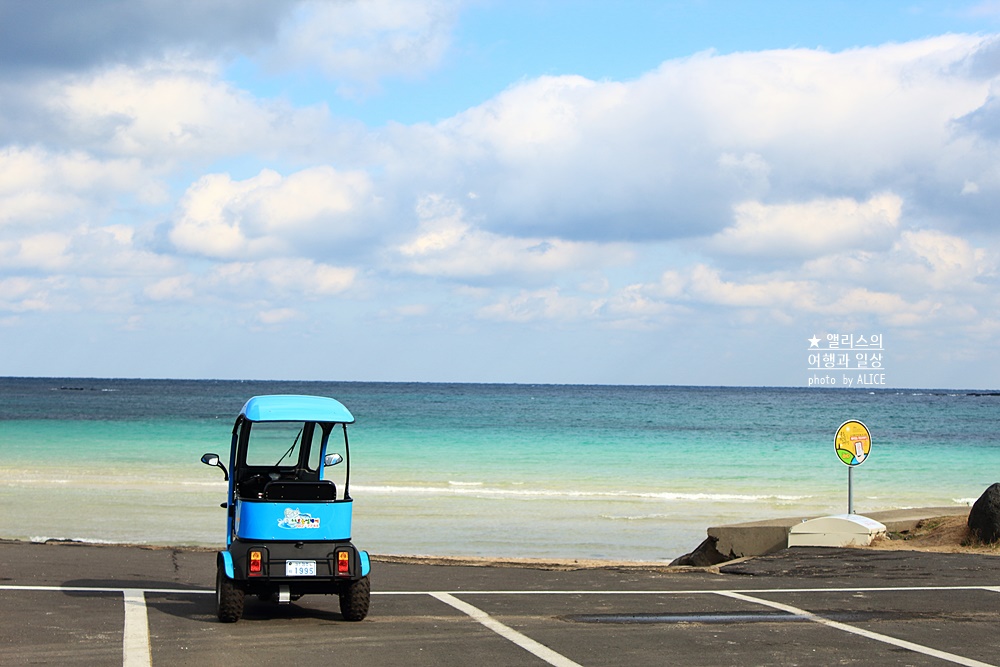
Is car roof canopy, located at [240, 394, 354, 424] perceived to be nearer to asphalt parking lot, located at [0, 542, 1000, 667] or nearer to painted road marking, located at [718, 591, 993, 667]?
asphalt parking lot, located at [0, 542, 1000, 667]

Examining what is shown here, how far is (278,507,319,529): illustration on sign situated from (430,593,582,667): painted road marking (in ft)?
5.66

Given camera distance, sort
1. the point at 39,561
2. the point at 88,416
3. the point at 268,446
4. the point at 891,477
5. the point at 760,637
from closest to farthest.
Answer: the point at 760,637
the point at 268,446
the point at 39,561
the point at 891,477
the point at 88,416

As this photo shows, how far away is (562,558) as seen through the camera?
18656 mm

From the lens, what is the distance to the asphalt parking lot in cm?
796

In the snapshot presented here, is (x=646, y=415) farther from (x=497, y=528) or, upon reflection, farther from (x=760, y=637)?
(x=760, y=637)

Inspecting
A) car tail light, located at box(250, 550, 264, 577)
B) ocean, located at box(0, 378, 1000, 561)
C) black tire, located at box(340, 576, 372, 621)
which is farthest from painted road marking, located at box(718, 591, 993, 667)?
ocean, located at box(0, 378, 1000, 561)

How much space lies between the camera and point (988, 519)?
15000 mm

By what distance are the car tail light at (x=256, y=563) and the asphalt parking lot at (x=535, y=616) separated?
1.58 ft

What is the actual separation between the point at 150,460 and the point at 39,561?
23.9m

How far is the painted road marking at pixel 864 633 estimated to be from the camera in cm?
799


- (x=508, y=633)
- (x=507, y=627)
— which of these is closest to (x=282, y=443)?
(x=507, y=627)

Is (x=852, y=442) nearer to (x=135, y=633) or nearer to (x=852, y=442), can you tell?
(x=852, y=442)

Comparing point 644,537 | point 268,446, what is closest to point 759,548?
point 644,537

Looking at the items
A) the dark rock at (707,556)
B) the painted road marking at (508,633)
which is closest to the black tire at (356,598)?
the painted road marking at (508,633)
